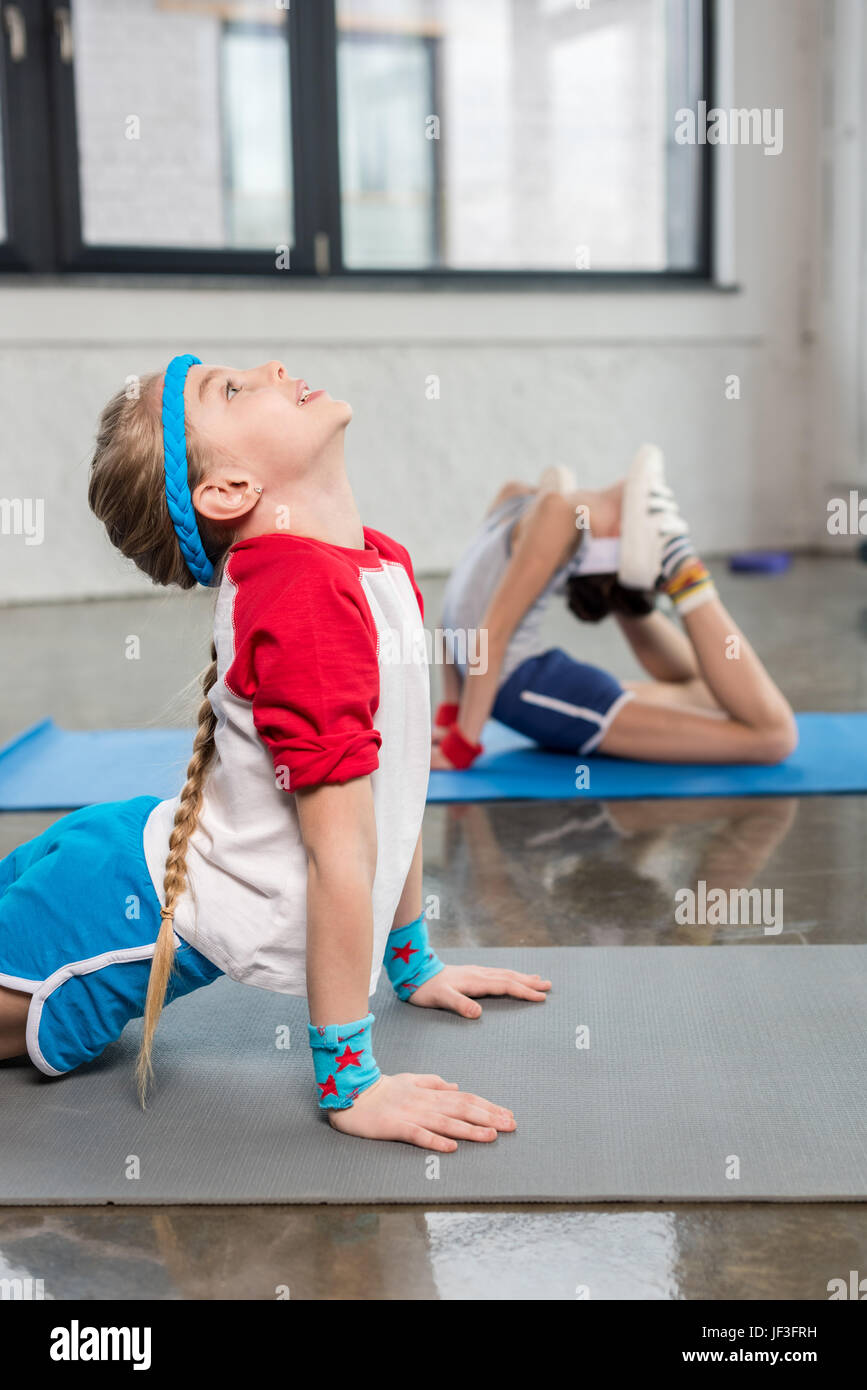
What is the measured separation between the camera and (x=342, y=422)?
4.21ft

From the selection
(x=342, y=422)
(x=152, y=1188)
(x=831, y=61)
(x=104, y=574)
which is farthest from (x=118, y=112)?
(x=152, y=1188)

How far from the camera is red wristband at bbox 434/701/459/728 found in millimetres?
2768

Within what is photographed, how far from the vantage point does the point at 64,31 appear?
183 inches

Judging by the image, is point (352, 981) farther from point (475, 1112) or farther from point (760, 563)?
point (760, 563)

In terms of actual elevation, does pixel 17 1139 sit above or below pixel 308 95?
below

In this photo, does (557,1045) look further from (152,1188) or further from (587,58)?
(587,58)

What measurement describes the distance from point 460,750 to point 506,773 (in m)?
0.10

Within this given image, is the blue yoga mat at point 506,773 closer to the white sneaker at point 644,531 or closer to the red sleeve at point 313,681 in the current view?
the white sneaker at point 644,531

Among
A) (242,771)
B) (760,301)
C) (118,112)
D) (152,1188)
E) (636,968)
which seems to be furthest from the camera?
(760,301)

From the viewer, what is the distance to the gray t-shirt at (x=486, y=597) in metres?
2.56

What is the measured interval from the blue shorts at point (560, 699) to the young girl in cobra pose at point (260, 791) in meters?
1.24

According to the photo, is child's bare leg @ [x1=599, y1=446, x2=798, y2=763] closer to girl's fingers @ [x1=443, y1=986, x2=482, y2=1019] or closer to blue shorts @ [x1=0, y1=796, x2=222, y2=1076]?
girl's fingers @ [x1=443, y1=986, x2=482, y2=1019]

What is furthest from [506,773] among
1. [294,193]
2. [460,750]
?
[294,193]

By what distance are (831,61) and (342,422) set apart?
503cm
